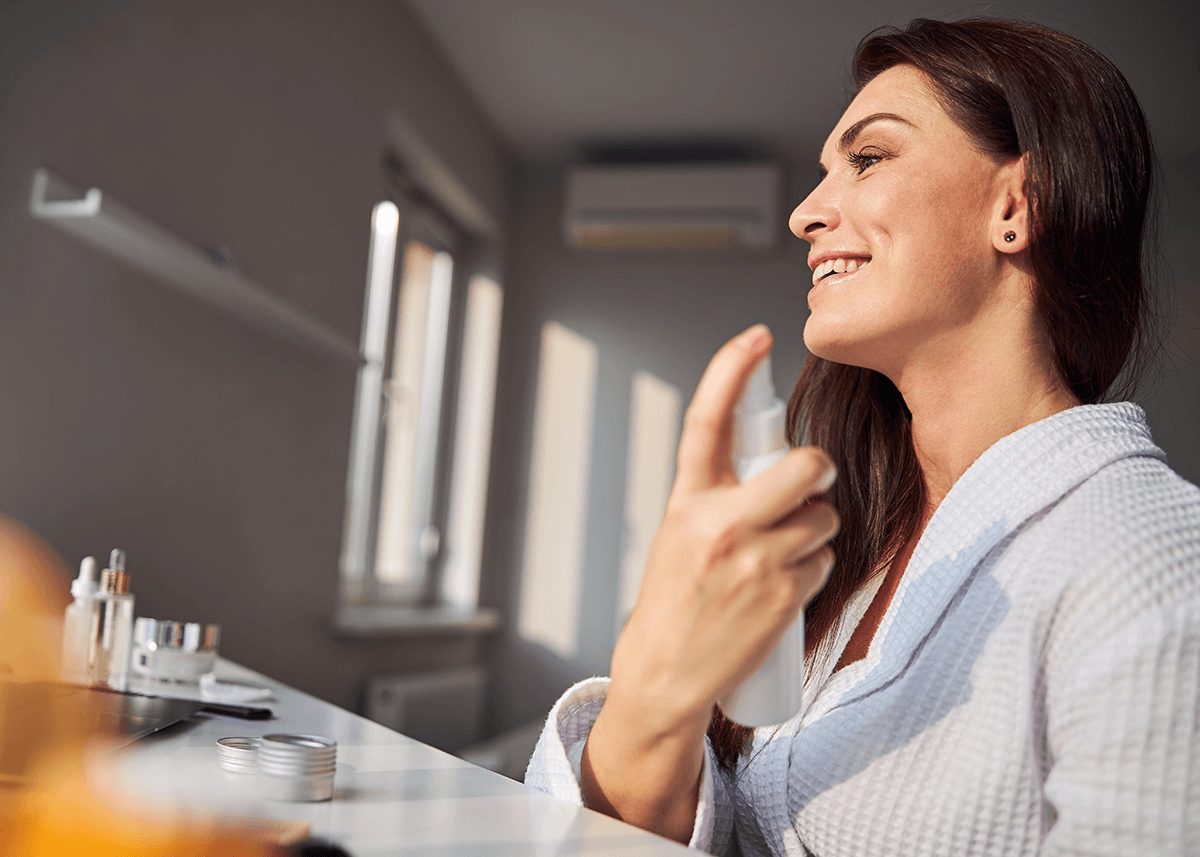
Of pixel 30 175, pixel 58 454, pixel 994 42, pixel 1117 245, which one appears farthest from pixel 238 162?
pixel 1117 245

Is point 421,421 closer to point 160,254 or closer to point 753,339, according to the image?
point 160,254

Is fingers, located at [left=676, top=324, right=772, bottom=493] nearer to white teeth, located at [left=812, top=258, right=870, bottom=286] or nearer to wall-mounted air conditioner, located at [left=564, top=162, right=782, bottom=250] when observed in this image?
white teeth, located at [left=812, top=258, right=870, bottom=286]

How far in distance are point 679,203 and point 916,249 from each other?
295cm

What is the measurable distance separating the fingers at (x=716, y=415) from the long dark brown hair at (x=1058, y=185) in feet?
1.46

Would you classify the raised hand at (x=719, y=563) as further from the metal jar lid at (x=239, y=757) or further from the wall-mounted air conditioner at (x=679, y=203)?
the wall-mounted air conditioner at (x=679, y=203)

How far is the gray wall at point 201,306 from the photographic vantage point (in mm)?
1462

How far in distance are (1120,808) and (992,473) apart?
341mm

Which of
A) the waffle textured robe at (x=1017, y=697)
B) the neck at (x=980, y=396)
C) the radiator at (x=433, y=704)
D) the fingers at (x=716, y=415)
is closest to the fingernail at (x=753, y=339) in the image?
the fingers at (x=716, y=415)

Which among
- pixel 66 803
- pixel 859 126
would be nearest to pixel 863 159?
pixel 859 126

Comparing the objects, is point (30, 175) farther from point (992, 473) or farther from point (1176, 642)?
point (1176, 642)

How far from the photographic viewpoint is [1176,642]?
53 centimetres

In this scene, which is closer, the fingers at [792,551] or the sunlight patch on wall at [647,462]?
the fingers at [792,551]

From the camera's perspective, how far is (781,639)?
56 centimetres

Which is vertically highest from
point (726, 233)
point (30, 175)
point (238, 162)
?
point (726, 233)
